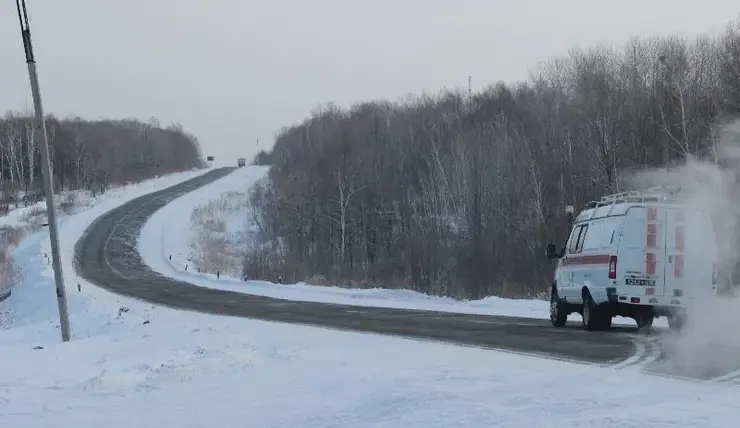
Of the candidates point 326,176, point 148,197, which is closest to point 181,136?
point 148,197

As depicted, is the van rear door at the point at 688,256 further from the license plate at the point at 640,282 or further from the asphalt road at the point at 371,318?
the asphalt road at the point at 371,318

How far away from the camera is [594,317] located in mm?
16281

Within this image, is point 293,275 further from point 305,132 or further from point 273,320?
point 305,132

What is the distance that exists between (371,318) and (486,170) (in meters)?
47.2

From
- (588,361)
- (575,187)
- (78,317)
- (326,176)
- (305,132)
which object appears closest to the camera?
(588,361)

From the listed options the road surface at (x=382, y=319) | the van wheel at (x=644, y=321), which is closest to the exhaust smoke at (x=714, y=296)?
the van wheel at (x=644, y=321)

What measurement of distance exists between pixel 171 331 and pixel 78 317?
12.5 m

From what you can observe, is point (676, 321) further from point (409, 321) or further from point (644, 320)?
point (409, 321)

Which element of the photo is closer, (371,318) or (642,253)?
(642,253)

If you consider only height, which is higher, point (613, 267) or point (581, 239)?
point (581, 239)

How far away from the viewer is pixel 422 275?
40.8m

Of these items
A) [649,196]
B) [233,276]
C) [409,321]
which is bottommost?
[233,276]

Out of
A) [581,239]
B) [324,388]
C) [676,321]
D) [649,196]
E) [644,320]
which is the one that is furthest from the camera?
[581,239]

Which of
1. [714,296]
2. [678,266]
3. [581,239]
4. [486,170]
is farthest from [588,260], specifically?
[486,170]
